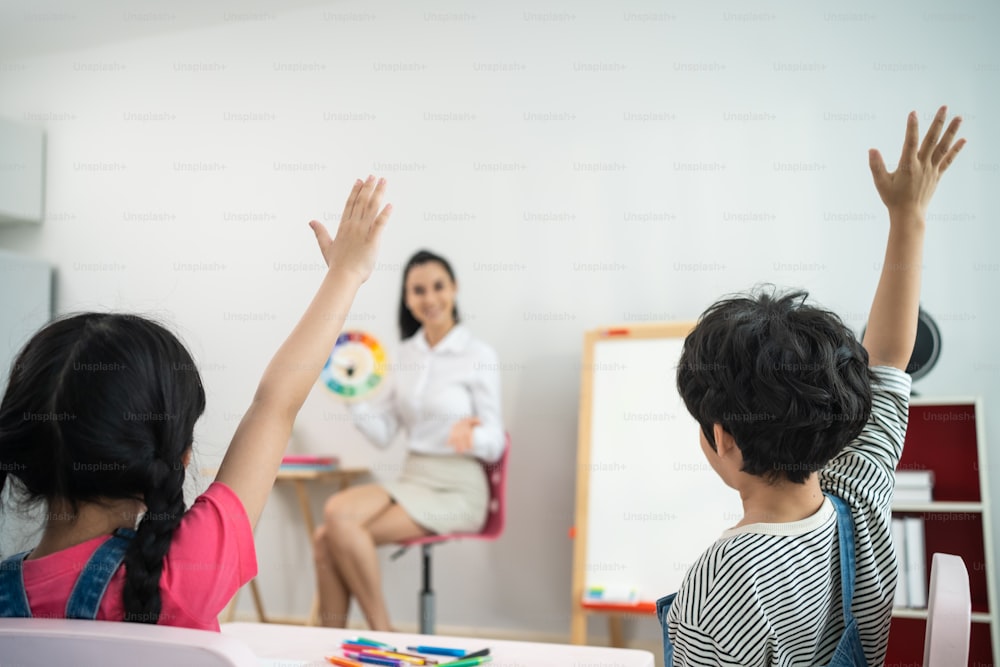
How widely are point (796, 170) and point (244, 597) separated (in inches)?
127

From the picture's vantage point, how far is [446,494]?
3.38 m

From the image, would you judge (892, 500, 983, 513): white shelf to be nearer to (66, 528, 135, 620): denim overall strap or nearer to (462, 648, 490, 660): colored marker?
(462, 648, 490, 660): colored marker

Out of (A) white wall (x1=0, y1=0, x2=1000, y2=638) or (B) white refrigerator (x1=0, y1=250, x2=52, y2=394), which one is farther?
(B) white refrigerator (x1=0, y1=250, x2=52, y2=394)

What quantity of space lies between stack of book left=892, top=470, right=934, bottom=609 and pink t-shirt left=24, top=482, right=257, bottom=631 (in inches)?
96.2

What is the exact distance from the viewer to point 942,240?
341 cm

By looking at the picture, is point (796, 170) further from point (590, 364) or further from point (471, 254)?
point (471, 254)

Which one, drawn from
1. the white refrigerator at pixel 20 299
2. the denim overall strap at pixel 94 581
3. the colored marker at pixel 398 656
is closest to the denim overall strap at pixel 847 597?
the colored marker at pixel 398 656

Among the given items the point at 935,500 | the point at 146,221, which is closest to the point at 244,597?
the point at 146,221

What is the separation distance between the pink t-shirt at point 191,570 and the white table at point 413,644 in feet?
0.74

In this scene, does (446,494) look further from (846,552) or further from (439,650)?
(846,552)

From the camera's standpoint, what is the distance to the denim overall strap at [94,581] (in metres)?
0.85

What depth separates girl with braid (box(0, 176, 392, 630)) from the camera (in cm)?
87

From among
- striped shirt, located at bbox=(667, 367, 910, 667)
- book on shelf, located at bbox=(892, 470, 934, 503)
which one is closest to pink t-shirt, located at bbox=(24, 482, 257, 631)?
striped shirt, located at bbox=(667, 367, 910, 667)

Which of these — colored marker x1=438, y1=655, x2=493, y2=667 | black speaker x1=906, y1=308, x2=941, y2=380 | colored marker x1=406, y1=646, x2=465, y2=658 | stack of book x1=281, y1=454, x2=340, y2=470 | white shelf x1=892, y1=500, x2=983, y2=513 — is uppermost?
black speaker x1=906, y1=308, x2=941, y2=380
